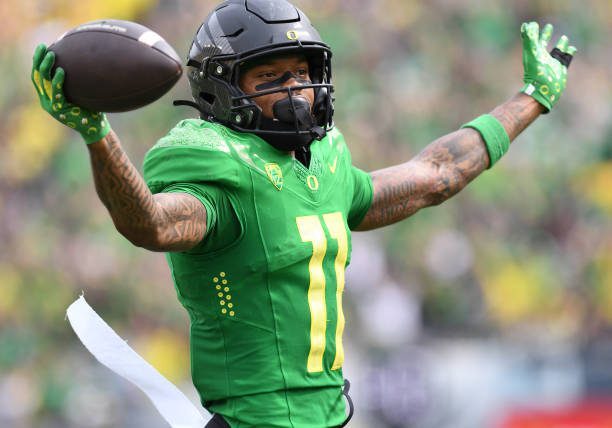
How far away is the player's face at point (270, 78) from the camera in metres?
3.13

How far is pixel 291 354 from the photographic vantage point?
306 centimetres

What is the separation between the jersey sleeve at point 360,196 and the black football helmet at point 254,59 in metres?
0.28

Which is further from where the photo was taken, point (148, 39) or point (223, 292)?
point (223, 292)

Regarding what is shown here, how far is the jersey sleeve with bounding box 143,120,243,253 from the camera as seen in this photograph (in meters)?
2.94

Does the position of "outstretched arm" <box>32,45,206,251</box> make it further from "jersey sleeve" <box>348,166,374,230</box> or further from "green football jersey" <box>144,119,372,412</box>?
"jersey sleeve" <box>348,166,374,230</box>

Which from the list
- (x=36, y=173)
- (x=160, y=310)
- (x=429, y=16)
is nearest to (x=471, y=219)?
(x=429, y=16)

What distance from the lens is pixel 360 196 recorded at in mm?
3471

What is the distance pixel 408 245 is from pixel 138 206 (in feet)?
16.9

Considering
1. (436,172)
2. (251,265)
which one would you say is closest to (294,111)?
(251,265)

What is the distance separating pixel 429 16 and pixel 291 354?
18.6 ft

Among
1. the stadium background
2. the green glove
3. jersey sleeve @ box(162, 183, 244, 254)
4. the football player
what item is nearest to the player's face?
the football player

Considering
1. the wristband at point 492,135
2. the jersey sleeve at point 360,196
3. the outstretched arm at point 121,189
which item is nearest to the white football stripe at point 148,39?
the outstretched arm at point 121,189

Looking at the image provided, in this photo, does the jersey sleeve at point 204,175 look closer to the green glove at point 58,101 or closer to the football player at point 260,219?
the football player at point 260,219

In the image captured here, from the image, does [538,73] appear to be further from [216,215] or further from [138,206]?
[138,206]
